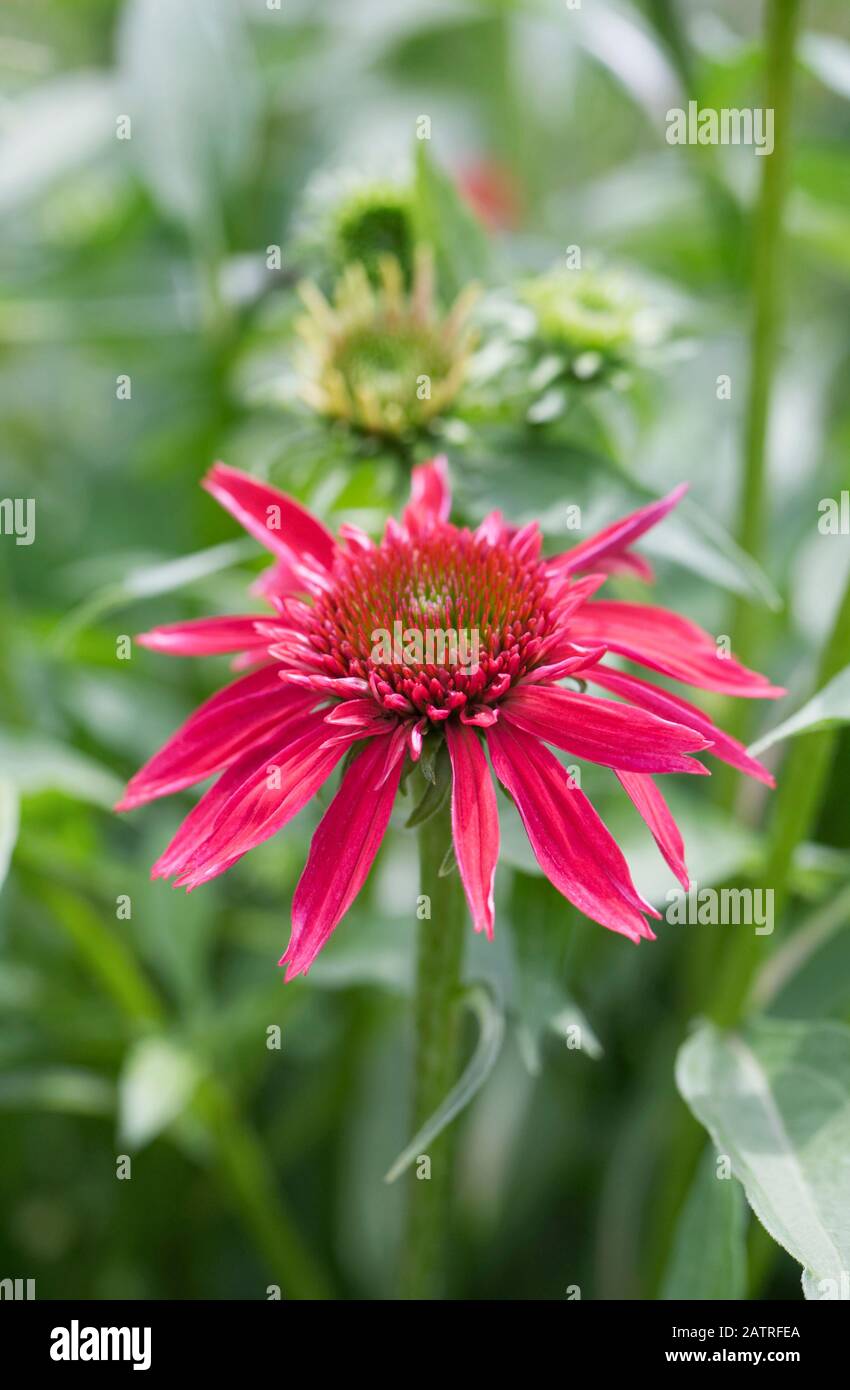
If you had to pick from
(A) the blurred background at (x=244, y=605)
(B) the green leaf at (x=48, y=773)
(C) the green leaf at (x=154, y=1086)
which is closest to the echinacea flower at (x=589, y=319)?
(A) the blurred background at (x=244, y=605)

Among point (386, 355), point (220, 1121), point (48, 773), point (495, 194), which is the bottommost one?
point (220, 1121)

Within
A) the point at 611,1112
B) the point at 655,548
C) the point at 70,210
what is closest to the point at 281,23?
the point at 70,210

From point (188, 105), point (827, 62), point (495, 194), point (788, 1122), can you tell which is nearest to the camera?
point (788, 1122)

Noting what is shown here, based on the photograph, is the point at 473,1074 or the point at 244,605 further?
the point at 244,605

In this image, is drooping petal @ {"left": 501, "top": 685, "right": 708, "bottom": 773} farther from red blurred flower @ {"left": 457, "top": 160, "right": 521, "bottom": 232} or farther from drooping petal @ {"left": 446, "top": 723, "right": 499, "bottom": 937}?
red blurred flower @ {"left": 457, "top": 160, "right": 521, "bottom": 232}

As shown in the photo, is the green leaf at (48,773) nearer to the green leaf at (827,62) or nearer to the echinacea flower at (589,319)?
the echinacea flower at (589,319)

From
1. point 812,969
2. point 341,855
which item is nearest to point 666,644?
point 341,855

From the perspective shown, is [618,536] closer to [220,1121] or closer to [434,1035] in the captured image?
[434,1035]
